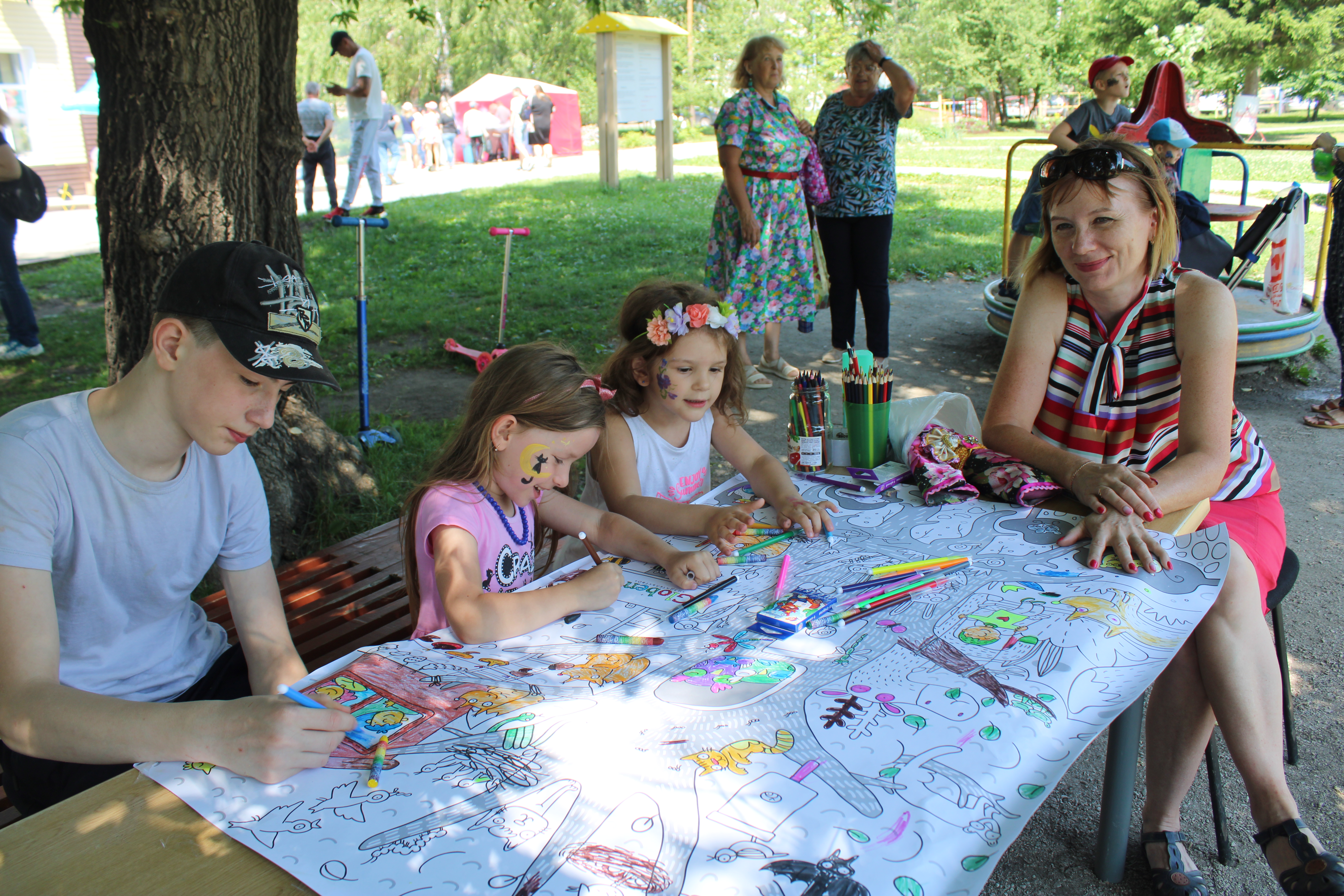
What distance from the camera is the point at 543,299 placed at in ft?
24.5

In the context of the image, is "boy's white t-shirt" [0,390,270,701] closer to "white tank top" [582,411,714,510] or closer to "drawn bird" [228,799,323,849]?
"drawn bird" [228,799,323,849]

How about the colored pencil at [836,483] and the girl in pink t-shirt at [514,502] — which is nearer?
the girl in pink t-shirt at [514,502]

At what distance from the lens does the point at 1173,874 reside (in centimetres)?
185

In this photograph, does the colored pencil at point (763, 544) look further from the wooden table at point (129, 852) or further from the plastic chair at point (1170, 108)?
the plastic chair at point (1170, 108)

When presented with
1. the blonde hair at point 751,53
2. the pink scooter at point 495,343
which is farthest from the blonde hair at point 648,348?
the blonde hair at point 751,53

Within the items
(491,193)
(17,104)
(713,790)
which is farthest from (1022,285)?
(17,104)

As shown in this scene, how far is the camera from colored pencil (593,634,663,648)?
1496 mm

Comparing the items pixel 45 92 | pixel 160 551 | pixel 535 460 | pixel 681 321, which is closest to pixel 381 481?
pixel 681 321

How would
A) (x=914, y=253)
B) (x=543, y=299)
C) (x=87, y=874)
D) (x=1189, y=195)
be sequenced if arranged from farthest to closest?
(x=914, y=253)
(x=543, y=299)
(x=1189, y=195)
(x=87, y=874)

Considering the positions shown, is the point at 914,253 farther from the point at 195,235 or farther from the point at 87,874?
the point at 87,874

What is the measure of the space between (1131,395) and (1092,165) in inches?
21.5

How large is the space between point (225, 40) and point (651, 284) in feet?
5.63

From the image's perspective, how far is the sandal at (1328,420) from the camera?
4656 mm

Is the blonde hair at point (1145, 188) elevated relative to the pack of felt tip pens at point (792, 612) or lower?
elevated
